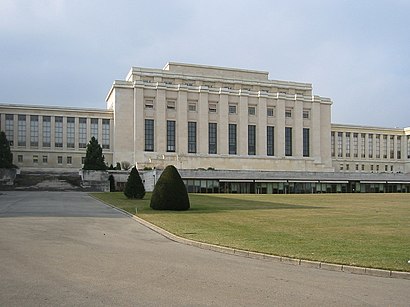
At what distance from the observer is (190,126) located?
3748 inches

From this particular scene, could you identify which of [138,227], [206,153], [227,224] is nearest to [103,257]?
[138,227]

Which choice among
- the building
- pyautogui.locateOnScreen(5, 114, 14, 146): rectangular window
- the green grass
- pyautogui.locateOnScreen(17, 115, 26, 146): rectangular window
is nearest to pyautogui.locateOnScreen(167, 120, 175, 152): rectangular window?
the building

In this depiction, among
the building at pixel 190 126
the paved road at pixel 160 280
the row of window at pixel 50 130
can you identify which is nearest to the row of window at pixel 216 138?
the building at pixel 190 126

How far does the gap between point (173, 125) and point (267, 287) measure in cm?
8608

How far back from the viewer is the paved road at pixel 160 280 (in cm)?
795

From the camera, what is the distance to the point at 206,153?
3676 inches

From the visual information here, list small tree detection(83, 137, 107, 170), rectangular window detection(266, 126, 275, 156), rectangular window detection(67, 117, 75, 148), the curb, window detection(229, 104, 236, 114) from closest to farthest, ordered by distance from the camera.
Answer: the curb < small tree detection(83, 137, 107, 170) < rectangular window detection(67, 117, 75, 148) < window detection(229, 104, 236, 114) < rectangular window detection(266, 126, 275, 156)

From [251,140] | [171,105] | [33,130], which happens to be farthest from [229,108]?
[33,130]

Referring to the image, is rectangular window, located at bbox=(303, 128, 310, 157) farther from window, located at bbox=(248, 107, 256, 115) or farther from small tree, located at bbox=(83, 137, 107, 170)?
small tree, located at bbox=(83, 137, 107, 170)

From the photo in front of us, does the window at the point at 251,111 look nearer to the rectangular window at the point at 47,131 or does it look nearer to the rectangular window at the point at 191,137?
the rectangular window at the point at 191,137

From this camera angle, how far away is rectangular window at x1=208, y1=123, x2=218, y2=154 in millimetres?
95019

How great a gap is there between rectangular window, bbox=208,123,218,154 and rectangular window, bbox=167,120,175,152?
701 cm

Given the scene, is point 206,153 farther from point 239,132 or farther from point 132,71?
point 132,71

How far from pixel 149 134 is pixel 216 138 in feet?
42.7
